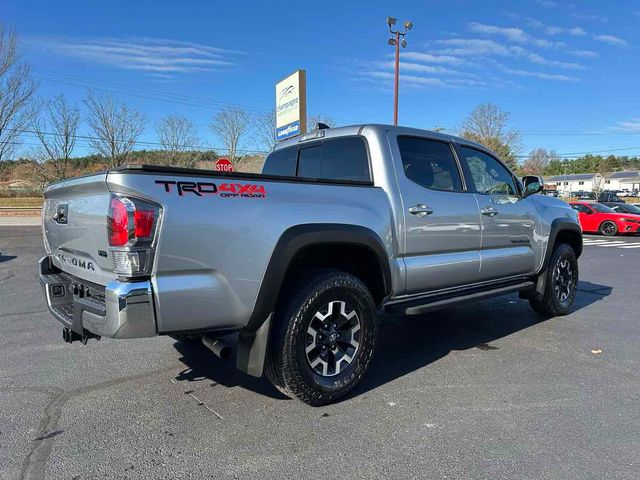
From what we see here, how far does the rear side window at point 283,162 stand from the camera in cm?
491

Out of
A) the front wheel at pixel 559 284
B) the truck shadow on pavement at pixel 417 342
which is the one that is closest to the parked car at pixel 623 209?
the truck shadow on pavement at pixel 417 342

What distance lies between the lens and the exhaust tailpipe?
3.23 meters

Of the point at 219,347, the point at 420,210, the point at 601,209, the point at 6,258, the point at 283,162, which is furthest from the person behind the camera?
the point at 601,209

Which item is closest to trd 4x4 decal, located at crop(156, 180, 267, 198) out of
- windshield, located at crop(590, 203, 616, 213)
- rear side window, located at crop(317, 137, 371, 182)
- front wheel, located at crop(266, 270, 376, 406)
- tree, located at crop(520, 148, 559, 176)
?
front wheel, located at crop(266, 270, 376, 406)

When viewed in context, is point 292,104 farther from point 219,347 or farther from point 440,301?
point 219,347

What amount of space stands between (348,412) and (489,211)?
8.22 feet

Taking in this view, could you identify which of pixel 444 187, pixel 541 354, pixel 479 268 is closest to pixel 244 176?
pixel 444 187

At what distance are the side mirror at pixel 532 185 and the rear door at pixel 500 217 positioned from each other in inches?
3.9

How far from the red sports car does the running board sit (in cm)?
1687

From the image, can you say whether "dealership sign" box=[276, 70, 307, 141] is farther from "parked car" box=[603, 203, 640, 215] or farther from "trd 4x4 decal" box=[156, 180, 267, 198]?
"parked car" box=[603, 203, 640, 215]

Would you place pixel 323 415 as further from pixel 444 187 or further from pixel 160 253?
pixel 444 187

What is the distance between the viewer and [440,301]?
427 cm

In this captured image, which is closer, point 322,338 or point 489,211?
point 322,338

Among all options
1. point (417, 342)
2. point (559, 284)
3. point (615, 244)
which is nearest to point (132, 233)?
point (417, 342)
